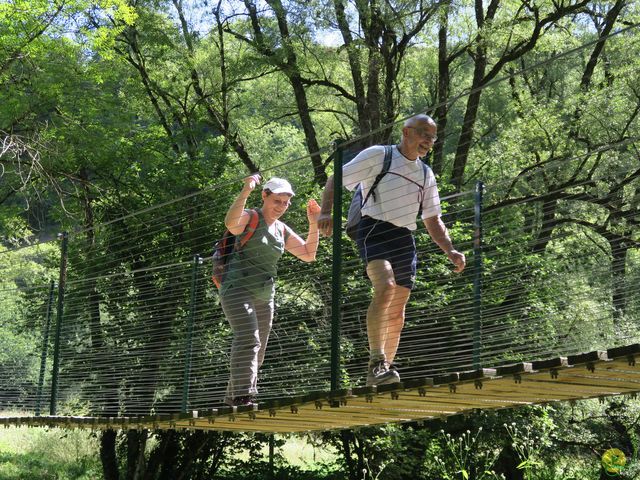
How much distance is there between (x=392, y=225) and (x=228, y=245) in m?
1.02

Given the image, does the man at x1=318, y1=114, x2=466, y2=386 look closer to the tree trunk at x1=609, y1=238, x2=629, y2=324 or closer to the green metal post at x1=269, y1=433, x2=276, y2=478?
the tree trunk at x1=609, y1=238, x2=629, y2=324

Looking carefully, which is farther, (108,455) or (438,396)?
(108,455)

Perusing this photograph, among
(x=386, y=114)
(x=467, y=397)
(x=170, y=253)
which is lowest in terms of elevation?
(x=467, y=397)

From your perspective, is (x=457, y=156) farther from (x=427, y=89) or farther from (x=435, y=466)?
(x=435, y=466)

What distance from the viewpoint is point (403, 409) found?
200 inches

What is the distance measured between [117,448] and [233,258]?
9469 millimetres

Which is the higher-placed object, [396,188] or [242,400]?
[396,188]

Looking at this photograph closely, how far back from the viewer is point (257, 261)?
16.5ft

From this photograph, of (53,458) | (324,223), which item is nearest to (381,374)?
(324,223)

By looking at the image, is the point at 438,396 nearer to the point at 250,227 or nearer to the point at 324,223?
the point at 324,223

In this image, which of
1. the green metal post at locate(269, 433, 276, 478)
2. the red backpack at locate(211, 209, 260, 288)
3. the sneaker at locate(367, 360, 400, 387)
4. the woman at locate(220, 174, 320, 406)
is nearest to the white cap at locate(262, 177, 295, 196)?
the woman at locate(220, 174, 320, 406)

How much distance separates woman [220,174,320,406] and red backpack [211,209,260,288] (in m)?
0.02

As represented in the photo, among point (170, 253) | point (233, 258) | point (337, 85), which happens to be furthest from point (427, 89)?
point (233, 258)

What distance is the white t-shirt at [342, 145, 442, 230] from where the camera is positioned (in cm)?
446
